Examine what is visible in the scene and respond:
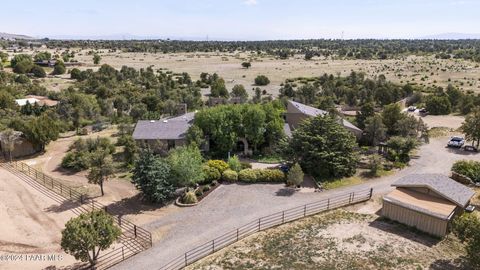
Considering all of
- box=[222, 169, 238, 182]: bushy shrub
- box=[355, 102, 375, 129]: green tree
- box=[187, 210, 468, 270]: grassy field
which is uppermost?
box=[355, 102, 375, 129]: green tree

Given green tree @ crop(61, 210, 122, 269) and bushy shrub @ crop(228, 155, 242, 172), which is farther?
bushy shrub @ crop(228, 155, 242, 172)

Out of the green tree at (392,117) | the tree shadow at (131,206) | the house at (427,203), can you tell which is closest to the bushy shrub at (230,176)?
the tree shadow at (131,206)

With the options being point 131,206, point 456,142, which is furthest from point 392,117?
point 131,206

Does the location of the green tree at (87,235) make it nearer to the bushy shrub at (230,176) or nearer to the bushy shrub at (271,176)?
the bushy shrub at (230,176)

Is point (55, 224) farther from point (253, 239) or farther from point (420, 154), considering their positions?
point (420, 154)

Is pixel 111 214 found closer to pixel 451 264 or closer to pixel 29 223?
pixel 29 223

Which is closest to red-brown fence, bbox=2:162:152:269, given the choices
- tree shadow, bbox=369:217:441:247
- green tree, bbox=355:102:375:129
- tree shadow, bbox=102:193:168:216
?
tree shadow, bbox=102:193:168:216

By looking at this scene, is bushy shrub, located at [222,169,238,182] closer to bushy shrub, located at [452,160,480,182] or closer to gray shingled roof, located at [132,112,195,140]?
gray shingled roof, located at [132,112,195,140]

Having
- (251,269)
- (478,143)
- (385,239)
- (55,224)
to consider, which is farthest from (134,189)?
(478,143)
